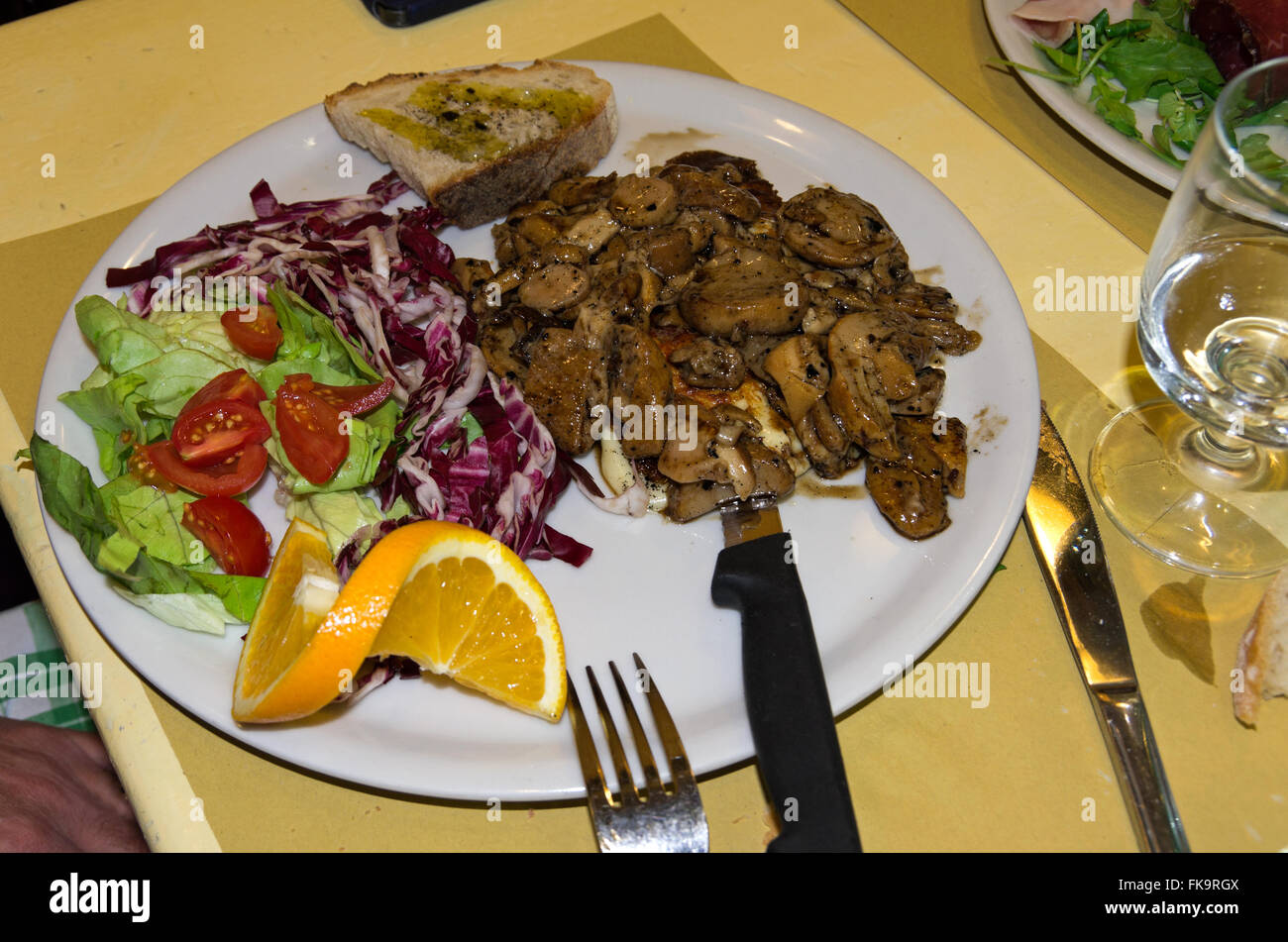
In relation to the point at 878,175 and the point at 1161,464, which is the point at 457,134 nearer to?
the point at 878,175

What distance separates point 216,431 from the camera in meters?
2.40

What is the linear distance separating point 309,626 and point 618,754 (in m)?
0.66

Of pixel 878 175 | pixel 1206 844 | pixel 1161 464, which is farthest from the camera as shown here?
pixel 878 175

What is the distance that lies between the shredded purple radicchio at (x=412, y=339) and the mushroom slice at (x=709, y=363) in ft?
1.30

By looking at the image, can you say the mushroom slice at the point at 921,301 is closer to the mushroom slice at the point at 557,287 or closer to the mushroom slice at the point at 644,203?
the mushroom slice at the point at 644,203

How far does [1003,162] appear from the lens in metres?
3.29

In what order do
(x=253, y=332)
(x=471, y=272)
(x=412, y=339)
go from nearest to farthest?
(x=253, y=332)
(x=412, y=339)
(x=471, y=272)

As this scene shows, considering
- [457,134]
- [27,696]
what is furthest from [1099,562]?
[27,696]

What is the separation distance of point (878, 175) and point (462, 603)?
6.07ft

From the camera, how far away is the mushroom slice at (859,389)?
96.6 inches

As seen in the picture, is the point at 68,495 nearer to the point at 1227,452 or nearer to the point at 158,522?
the point at 158,522

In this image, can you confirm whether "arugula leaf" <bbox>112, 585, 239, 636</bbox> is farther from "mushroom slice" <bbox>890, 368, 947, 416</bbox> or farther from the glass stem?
the glass stem

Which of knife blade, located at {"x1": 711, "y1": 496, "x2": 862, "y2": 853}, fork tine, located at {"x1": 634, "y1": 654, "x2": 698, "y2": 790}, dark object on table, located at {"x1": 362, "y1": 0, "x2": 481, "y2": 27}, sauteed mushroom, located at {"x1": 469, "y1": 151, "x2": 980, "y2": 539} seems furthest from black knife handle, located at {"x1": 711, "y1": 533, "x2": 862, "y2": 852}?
dark object on table, located at {"x1": 362, "y1": 0, "x2": 481, "y2": 27}

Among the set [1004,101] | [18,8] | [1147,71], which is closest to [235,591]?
[1004,101]
